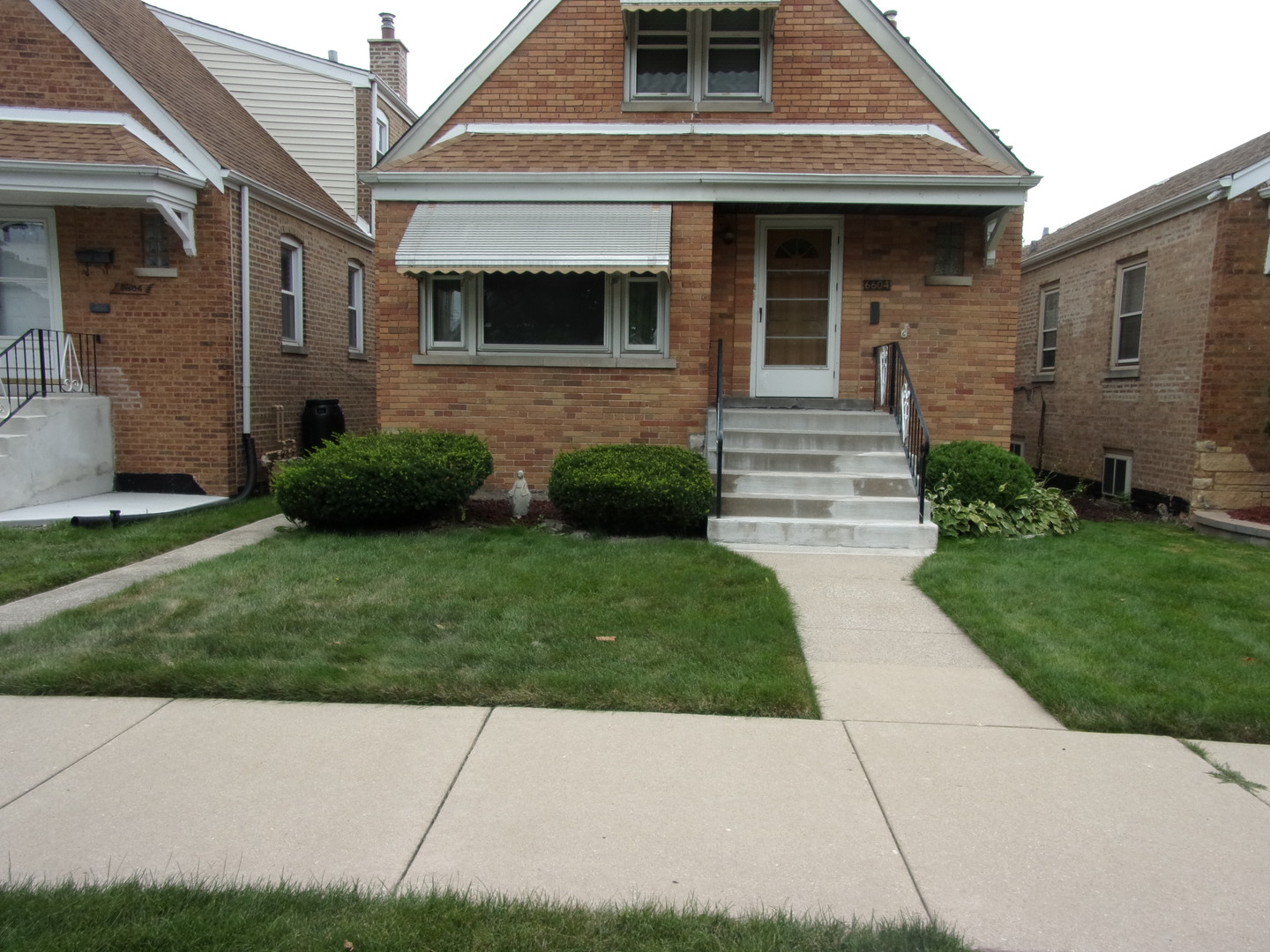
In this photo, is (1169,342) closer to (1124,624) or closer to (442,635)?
(1124,624)

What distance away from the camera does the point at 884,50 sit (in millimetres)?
10656

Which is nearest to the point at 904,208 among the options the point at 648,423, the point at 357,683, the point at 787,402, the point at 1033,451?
the point at 787,402

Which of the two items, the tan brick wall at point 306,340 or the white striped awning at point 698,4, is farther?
the tan brick wall at point 306,340

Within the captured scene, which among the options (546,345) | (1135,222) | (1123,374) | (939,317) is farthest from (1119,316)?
(546,345)

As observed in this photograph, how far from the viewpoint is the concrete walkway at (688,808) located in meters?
2.83

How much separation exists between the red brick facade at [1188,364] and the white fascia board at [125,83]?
12.0m

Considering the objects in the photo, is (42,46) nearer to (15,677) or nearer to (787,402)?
(15,677)

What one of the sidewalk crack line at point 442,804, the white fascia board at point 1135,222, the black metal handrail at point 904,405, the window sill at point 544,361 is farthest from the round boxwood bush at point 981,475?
the sidewalk crack line at point 442,804

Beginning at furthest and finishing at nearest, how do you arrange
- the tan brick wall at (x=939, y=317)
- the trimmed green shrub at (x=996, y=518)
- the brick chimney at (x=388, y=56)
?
the brick chimney at (x=388, y=56), the tan brick wall at (x=939, y=317), the trimmed green shrub at (x=996, y=518)

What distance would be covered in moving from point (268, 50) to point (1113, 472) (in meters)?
15.6

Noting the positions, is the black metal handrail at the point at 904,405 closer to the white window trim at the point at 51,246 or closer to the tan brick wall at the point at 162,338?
the tan brick wall at the point at 162,338

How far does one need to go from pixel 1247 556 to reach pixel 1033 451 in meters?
7.02

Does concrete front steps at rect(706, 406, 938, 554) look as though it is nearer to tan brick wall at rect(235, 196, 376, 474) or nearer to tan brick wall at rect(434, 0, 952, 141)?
tan brick wall at rect(434, 0, 952, 141)

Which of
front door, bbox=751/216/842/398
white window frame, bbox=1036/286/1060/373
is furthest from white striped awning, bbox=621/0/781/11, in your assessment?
white window frame, bbox=1036/286/1060/373
